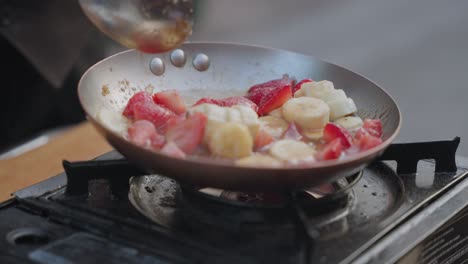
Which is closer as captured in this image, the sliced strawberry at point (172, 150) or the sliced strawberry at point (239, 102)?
the sliced strawberry at point (172, 150)

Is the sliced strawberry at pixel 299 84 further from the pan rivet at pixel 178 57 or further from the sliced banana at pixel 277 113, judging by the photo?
the pan rivet at pixel 178 57

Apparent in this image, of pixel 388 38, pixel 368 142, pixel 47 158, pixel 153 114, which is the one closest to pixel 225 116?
pixel 153 114

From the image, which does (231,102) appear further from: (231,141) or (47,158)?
(47,158)

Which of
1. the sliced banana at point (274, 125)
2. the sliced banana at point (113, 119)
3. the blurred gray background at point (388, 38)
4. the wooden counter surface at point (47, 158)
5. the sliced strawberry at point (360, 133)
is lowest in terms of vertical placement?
the blurred gray background at point (388, 38)

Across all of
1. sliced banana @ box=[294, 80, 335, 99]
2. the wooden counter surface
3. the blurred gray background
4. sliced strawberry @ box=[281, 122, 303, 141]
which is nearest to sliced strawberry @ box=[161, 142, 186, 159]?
sliced strawberry @ box=[281, 122, 303, 141]

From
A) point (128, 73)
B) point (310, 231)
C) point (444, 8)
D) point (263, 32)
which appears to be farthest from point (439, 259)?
point (444, 8)

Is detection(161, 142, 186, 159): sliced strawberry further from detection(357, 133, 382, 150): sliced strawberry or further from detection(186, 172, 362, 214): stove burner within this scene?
detection(357, 133, 382, 150): sliced strawberry

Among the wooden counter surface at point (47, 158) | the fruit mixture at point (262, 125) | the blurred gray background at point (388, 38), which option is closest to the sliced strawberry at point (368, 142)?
the fruit mixture at point (262, 125)
